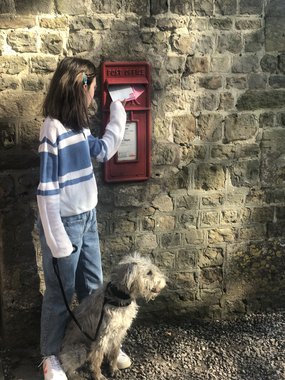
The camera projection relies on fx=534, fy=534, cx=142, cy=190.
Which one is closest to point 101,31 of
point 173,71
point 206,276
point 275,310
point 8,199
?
point 173,71

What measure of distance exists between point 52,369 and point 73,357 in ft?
0.51

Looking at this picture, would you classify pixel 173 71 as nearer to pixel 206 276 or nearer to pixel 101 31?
pixel 101 31

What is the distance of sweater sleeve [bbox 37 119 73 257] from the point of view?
3.24 metres

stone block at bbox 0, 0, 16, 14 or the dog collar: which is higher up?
stone block at bbox 0, 0, 16, 14

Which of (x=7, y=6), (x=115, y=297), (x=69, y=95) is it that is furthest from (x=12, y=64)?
(x=115, y=297)

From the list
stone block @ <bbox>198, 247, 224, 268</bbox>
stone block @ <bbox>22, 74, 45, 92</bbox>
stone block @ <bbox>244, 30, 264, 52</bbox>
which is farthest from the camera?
stone block @ <bbox>198, 247, 224, 268</bbox>

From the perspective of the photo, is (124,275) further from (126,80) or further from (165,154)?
(126,80)

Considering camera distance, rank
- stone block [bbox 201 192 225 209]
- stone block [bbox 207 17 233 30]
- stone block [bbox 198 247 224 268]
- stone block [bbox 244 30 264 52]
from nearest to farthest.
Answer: stone block [bbox 207 17 233 30] < stone block [bbox 244 30 264 52] < stone block [bbox 201 192 225 209] < stone block [bbox 198 247 224 268]

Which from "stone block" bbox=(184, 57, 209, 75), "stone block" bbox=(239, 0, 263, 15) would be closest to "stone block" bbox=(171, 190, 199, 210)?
"stone block" bbox=(184, 57, 209, 75)

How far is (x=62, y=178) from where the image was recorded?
3.33 m

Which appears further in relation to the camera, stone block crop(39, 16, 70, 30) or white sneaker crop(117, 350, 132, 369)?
white sneaker crop(117, 350, 132, 369)

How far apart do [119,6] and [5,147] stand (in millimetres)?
1280

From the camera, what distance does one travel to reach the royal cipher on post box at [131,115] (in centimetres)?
382

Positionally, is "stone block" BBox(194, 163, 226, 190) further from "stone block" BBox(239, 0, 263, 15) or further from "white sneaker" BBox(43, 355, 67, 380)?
"white sneaker" BBox(43, 355, 67, 380)
